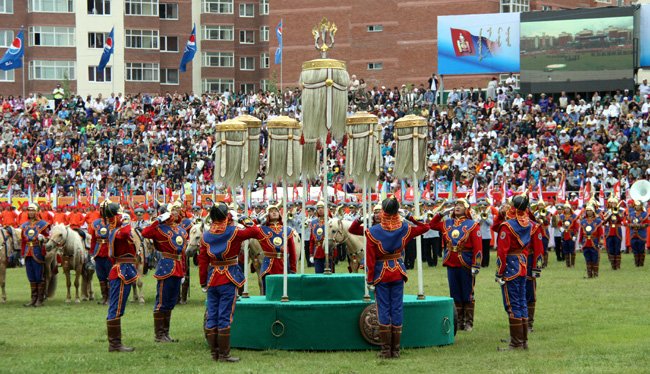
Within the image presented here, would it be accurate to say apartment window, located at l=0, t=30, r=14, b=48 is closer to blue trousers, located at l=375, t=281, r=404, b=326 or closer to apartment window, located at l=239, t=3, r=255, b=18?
apartment window, located at l=239, t=3, r=255, b=18

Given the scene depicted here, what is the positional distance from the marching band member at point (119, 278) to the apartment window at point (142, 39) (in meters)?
67.0

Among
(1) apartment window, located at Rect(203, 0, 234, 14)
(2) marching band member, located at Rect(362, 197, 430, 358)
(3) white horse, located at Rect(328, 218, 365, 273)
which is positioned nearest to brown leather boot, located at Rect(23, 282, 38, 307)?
(3) white horse, located at Rect(328, 218, 365, 273)

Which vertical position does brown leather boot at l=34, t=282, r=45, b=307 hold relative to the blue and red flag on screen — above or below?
below

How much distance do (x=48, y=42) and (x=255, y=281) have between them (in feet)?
183

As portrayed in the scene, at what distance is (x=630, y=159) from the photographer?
145 feet

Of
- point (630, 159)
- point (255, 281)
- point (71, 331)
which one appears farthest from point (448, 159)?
point (71, 331)

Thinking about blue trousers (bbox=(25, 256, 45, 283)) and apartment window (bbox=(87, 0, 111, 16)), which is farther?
apartment window (bbox=(87, 0, 111, 16))

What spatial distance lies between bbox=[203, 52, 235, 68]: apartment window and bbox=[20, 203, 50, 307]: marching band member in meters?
64.2

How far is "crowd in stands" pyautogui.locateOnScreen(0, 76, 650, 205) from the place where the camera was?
4491cm

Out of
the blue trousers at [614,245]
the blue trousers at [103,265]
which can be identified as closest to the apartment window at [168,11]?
the blue trousers at [614,245]

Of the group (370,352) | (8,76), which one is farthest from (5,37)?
(370,352)

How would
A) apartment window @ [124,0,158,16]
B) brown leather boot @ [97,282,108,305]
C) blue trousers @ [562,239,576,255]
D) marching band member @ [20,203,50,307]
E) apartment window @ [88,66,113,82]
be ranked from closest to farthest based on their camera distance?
brown leather boot @ [97,282,108,305]
marching band member @ [20,203,50,307]
blue trousers @ [562,239,576,255]
apartment window @ [88,66,113,82]
apartment window @ [124,0,158,16]

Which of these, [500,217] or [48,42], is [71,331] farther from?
[48,42]

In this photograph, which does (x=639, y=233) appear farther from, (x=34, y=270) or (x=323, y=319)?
(x=323, y=319)
